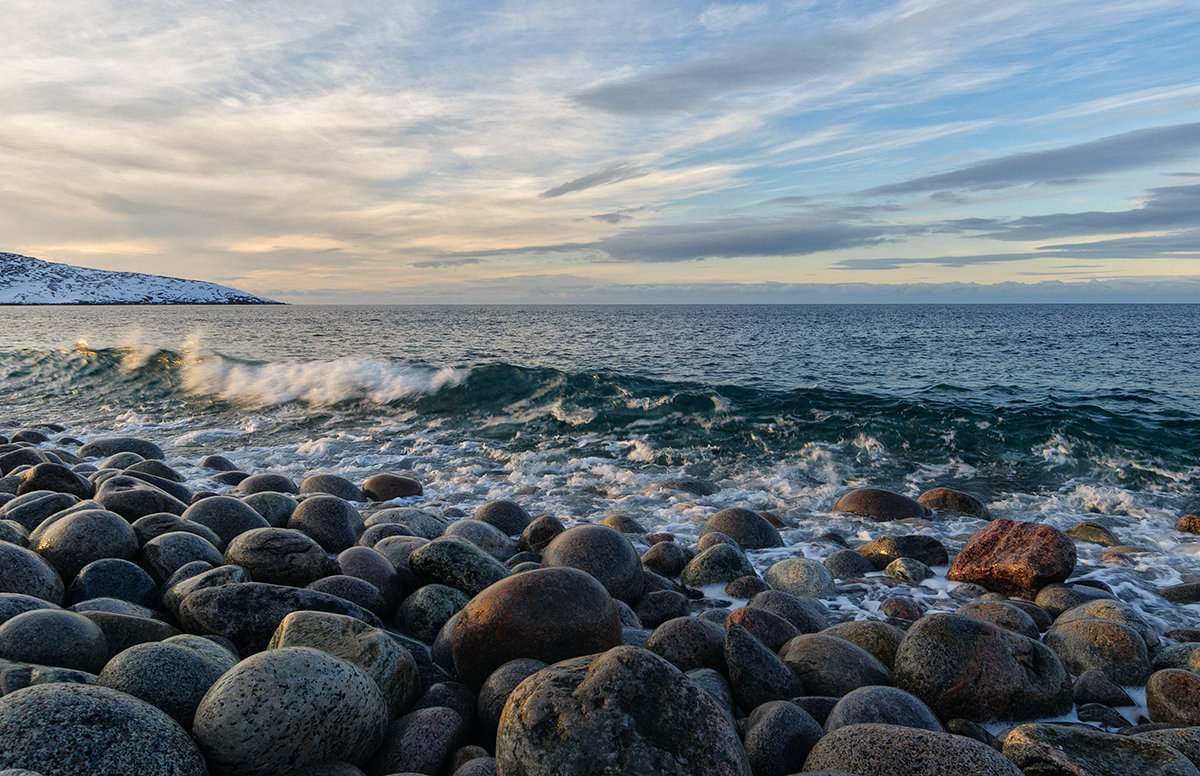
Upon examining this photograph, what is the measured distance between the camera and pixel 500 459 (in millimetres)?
14578

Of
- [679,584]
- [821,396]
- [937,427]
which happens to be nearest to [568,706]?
[679,584]

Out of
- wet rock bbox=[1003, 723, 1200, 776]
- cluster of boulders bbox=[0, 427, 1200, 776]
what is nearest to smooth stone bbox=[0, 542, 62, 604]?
cluster of boulders bbox=[0, 427, 1200, 776]

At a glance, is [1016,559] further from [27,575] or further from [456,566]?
[27,575]

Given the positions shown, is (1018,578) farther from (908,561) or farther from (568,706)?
(568,706)

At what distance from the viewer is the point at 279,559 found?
19.4 feet

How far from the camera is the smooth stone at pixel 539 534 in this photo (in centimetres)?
824

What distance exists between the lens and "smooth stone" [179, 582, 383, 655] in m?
4.64

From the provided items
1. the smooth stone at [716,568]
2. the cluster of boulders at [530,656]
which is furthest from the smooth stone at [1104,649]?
the smooth stone at [716,568]

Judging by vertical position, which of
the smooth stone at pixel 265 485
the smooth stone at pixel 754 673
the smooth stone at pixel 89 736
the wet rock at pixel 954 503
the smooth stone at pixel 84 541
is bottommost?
the wet rock at pixel 954 503

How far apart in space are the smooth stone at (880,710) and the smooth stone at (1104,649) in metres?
2.46

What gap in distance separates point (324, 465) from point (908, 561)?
10948 mm

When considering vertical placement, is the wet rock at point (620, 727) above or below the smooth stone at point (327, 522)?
above

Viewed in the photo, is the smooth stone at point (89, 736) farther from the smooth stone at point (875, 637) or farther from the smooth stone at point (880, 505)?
the smooth stone at point (880, 505)

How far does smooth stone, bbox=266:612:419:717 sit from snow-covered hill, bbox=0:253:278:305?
631ft
